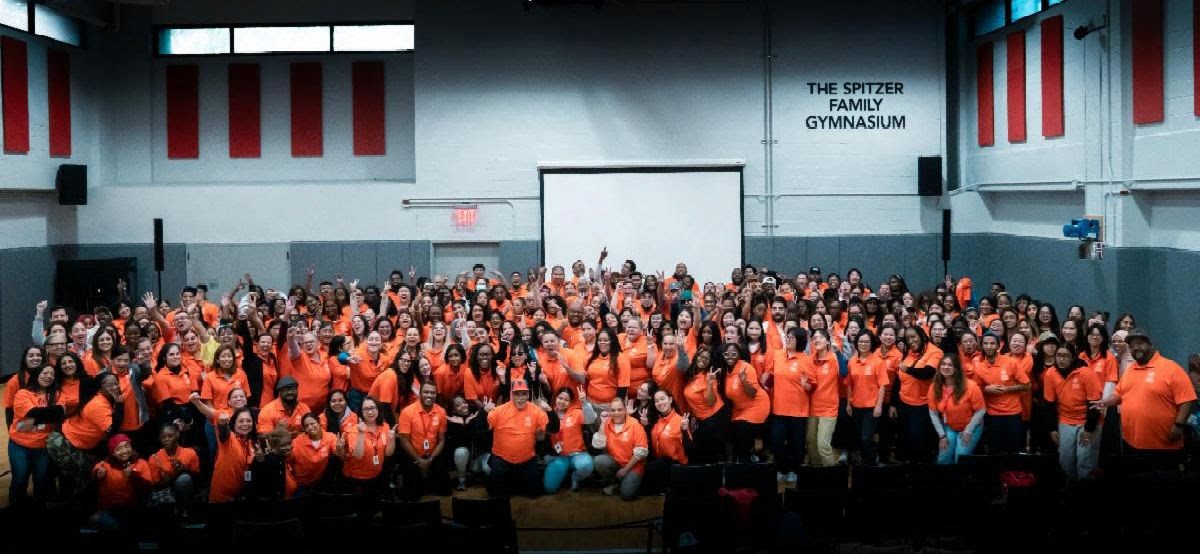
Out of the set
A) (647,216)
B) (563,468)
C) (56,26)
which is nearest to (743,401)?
(563,468)

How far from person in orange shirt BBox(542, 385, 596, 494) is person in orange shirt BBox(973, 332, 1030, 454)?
12.3 feet

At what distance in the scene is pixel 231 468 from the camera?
31.7 feet

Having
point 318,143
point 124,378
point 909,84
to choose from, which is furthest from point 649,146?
point 124,378

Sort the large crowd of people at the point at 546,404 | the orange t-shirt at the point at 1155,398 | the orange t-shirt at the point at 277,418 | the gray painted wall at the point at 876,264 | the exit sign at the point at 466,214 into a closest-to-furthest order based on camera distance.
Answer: the orange t-shirt at the point at 1155,398
the large crowd of people at the point at 546,404
the orange t-shirt at the point at 277,418
the gray painted wall at the point at 876,264
the exit sign at the point at 466,214

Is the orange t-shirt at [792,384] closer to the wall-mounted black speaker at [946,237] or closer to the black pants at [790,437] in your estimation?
the black pants at [790,437]

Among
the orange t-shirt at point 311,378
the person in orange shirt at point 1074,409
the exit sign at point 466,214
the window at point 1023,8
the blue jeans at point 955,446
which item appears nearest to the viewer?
the person in orange shirt at point 1074,409

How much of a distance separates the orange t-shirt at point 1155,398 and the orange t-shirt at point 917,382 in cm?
171

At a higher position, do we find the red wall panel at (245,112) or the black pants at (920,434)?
the red wall panel at (245,112)

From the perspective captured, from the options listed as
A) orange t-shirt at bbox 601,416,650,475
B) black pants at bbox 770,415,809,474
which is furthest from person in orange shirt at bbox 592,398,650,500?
black pants at bbox 770,415,809,474

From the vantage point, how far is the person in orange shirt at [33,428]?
9.79 meters

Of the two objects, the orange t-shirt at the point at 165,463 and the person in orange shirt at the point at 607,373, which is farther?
the person in orange shirt at the point at 607,373

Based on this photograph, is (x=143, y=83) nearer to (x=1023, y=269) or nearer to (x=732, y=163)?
(x=732, y=163)

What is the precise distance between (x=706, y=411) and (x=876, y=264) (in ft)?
34.9

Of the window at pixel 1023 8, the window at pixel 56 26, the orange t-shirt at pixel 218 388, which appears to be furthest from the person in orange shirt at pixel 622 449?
the window at pixel 56 26
